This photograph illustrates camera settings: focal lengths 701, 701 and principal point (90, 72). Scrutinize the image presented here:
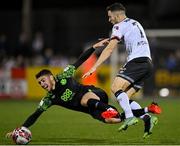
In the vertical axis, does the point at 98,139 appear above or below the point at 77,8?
below

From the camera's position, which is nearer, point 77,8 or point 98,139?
point 98,139

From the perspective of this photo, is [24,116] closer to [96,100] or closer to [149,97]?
[96,100]

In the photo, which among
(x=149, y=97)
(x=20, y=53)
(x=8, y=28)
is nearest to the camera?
(x=149, y=97)

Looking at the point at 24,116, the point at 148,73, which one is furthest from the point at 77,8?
the point at 148,73

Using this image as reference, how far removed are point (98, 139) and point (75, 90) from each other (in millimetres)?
910

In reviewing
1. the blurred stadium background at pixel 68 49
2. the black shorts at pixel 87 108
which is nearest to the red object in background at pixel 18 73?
the blurred stadium background at pixel 68 49

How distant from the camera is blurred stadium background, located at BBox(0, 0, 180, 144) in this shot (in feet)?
61.0

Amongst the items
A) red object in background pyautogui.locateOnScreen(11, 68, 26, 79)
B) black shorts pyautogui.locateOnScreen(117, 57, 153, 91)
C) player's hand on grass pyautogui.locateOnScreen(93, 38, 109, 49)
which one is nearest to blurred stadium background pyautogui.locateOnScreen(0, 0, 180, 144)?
red object in background pyautogui.locateOnScreen(11, 68, 26, 79)

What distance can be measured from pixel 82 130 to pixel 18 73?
11.7 m

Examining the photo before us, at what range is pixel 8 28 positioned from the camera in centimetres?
3066

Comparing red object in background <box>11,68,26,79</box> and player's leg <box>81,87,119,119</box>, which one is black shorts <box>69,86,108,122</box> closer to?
player's leg <box>81,87,119,119</box>

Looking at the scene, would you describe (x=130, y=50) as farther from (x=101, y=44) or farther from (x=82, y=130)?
(x=82, y=130)

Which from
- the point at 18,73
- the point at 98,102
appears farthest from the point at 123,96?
the point at 18,73

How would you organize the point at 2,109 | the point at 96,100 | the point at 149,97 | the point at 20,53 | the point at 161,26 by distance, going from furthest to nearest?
the point at 161,26
the point at 20,53
the point at 149,97
the point at 2,109
the point at 96,100
